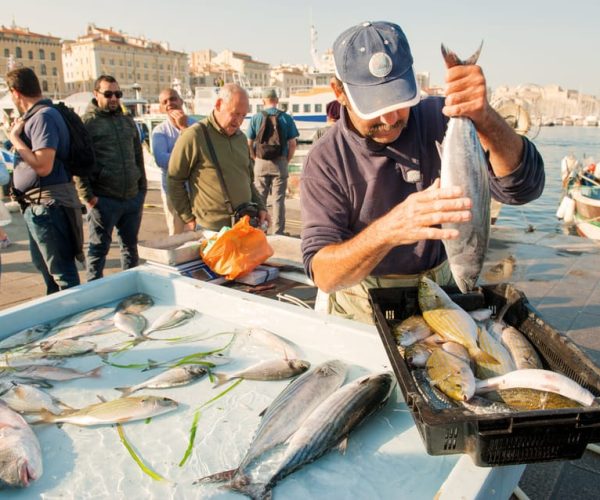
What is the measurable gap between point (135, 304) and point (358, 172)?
1.64 m

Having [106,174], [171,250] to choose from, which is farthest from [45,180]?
[171,250]

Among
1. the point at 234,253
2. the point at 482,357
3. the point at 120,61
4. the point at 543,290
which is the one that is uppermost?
the point at 120,61

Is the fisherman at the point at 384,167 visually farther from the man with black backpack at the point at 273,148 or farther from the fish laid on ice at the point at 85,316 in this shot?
the man with black backpack at the point at 273,148

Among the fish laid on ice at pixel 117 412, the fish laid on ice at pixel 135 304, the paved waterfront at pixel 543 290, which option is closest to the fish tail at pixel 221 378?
the fish laid on ice at pixel 117 412

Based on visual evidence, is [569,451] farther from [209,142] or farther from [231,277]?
[209,142]

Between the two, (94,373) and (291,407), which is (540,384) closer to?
(291,407)

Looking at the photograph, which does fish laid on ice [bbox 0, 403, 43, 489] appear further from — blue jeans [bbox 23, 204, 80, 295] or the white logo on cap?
blue jeans [bbox 23, 204, 80, 295]

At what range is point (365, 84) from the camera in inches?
77.2

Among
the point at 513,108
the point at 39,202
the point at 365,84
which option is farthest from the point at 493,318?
the point at 513,108

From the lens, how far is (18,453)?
1.57m

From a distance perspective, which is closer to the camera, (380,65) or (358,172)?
(380,65)

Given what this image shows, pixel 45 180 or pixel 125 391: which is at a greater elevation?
pixel 45 180

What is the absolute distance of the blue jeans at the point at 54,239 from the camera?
396 centimetres

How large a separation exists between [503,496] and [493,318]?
818 millimetres
